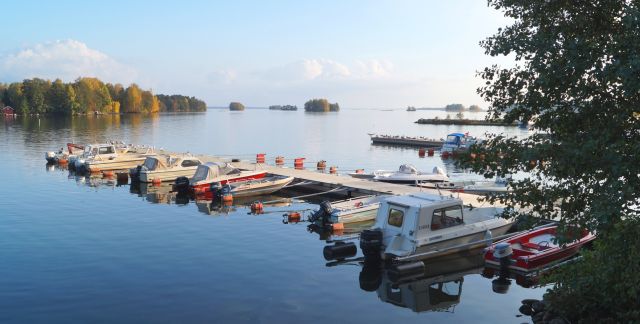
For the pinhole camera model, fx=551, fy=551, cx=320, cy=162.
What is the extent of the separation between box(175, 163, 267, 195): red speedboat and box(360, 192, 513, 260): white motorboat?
18086 mm

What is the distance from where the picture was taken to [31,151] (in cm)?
6619

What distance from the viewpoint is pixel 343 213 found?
27.1 m

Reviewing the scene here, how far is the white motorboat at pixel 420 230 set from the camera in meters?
20.8

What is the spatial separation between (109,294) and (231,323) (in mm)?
4736

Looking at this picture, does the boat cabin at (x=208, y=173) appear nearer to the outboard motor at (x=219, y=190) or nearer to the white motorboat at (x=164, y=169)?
the outboard motor at (x=219, y=190)

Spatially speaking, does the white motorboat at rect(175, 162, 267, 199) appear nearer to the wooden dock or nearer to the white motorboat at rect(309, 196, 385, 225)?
the wooden dock

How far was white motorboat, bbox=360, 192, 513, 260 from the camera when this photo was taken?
20812mm

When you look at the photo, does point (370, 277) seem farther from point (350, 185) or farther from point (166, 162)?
point (166, 162)

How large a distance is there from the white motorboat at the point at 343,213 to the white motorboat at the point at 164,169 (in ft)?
60.5

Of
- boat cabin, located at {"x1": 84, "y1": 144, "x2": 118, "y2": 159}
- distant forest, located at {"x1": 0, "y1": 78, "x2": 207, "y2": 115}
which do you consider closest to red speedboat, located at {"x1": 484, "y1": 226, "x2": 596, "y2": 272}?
boat cabin, located at {"x1": 84, "y1": 144, "x2": 118, "y2": 159}

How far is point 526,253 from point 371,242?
569 cm

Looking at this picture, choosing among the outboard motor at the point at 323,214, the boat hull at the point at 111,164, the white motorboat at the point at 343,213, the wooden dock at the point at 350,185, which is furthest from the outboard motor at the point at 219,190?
the boat hull at the point at 111,164

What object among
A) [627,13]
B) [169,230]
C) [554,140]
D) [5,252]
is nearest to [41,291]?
[5,252]

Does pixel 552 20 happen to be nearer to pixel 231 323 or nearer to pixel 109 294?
pixel 231 323
